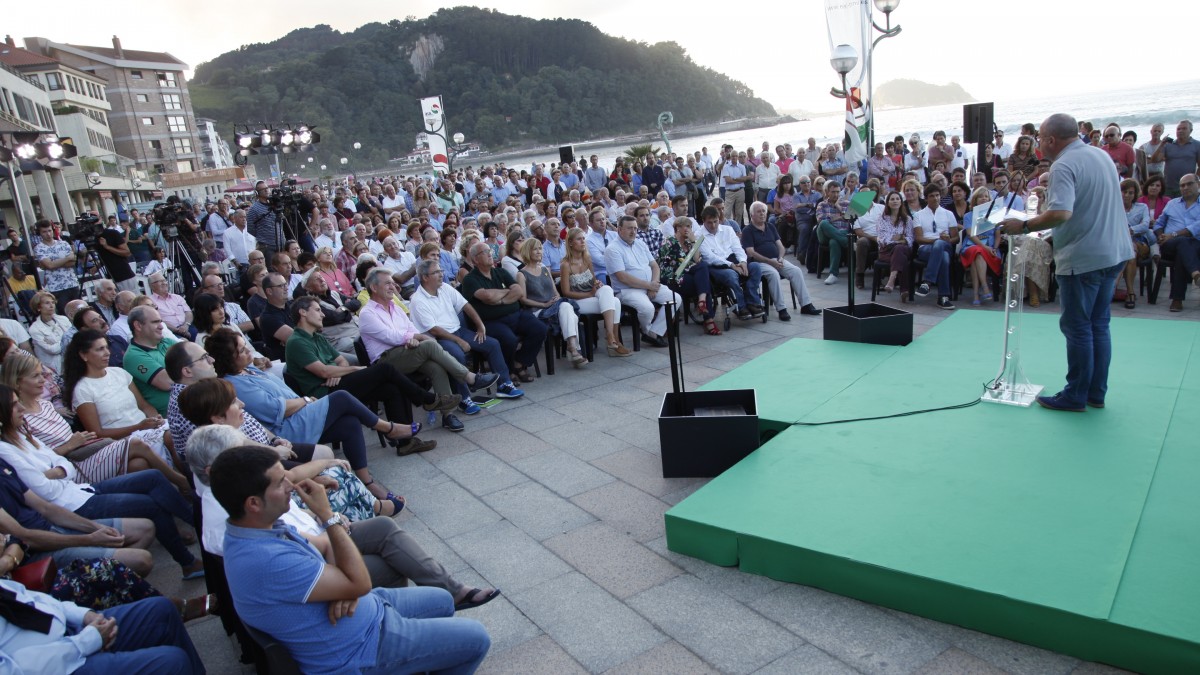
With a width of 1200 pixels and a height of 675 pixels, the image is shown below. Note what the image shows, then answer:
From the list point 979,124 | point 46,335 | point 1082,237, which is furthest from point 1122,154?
point 46,335

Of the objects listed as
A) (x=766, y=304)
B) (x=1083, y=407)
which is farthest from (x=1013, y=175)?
(x=1083, y=407)

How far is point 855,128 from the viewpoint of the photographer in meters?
9.88

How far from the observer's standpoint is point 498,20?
70.5m

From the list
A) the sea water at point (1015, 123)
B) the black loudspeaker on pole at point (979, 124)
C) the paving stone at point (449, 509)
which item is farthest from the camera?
the sea water at point (1015, 123)

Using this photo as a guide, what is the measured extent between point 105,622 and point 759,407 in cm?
298

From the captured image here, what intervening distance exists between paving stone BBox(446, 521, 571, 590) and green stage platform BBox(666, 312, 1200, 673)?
1.76ft

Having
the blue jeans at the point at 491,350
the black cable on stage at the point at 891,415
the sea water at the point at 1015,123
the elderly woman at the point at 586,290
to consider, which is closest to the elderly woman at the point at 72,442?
the blue jeans at the point at 491,350

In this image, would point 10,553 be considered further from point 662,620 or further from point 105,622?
point 662,620

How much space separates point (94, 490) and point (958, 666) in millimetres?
3418

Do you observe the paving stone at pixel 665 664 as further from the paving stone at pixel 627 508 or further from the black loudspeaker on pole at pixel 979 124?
the black loudspeaker on pole at pixel 979 124

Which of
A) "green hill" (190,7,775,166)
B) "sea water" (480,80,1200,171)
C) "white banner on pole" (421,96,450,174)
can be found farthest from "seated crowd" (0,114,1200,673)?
"green hill" (190,7,775,166)

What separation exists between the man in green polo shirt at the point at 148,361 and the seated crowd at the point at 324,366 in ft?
0.04

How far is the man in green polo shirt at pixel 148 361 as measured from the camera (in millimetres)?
3904

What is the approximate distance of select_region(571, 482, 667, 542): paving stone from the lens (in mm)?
3115
